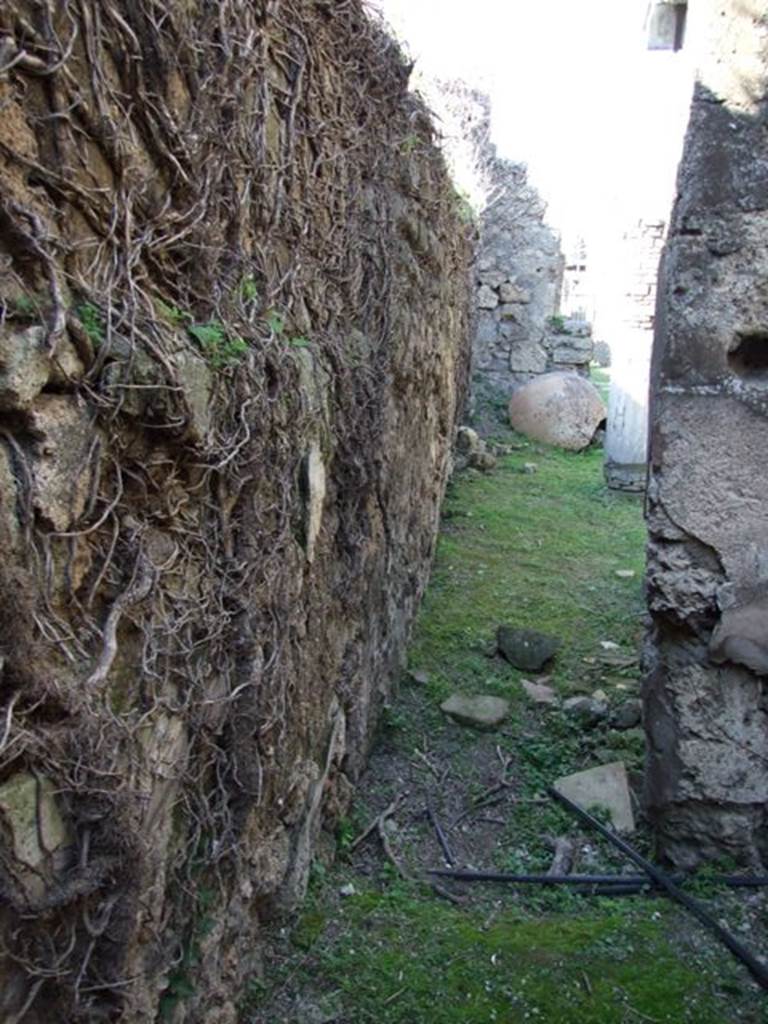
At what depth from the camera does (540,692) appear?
458 centimetres

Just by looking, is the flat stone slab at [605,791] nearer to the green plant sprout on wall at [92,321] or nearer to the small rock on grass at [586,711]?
the small rock on grass at [586,711]

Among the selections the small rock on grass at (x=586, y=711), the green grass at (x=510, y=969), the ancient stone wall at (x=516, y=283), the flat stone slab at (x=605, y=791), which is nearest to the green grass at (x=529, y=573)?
the small rock on grass at (x=586, y=711)

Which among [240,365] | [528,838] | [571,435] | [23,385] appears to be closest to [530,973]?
[528,838]

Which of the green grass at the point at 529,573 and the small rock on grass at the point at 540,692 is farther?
the green grass at the point at 529,573

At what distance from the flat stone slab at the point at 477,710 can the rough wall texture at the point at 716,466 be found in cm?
122

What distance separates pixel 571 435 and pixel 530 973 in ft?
28.2

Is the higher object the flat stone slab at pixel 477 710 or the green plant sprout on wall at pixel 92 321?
the green plant sprout on wall at pixel 92 321

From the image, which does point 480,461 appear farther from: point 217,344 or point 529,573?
point 217,344

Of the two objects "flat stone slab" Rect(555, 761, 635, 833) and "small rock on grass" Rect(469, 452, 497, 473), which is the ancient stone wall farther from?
"flat stone slab" Rect(555, 761, 635, 833)

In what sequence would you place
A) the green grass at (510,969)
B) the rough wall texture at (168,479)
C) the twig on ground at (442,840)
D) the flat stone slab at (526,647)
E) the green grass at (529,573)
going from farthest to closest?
the green grass at (529,573) → the flat stone slab at (526,647) → the twig on ground at (442,840) → the green grass at (510,969) → the rough wall texture at (168,479)

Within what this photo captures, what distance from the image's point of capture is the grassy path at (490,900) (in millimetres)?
2512

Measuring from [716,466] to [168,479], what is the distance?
1.90 meters

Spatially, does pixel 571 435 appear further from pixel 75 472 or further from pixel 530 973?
pixel 75 472

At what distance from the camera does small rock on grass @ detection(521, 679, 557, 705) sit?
4507mm
